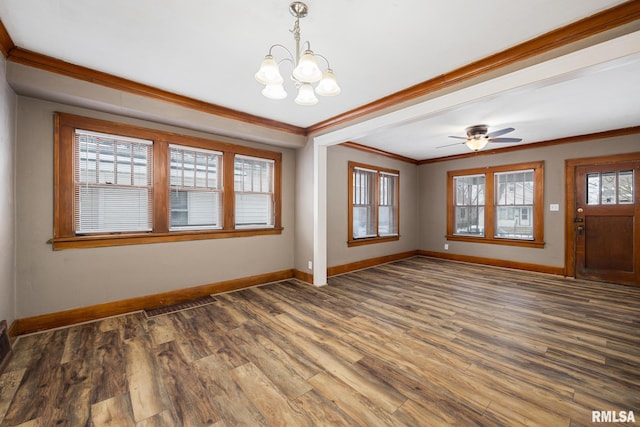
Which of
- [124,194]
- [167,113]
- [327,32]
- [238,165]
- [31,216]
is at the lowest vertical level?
[31,216]

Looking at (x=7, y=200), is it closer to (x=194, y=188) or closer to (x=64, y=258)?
(x=64, y=258)

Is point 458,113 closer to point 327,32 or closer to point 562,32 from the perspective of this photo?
point 562,32

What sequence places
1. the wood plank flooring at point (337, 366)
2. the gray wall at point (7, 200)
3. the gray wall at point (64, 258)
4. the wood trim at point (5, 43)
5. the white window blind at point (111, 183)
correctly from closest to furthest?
1. the wood plank flooring at point (337, 366)
2. the wood trim at point (5, 43)
3. the gray wall at point (7, 200)
4. the gray wall at point (64, 258)
5. the white window blind at point (111, 183)

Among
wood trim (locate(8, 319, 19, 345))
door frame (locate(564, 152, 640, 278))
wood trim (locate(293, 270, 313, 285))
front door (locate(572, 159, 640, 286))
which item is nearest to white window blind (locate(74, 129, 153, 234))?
wood trim (locate(8, 319, 19, 345))

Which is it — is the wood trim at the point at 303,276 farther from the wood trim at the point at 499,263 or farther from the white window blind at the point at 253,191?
the wood trim at the point at 499,263

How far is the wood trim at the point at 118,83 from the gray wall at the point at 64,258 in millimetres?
Answer: 437

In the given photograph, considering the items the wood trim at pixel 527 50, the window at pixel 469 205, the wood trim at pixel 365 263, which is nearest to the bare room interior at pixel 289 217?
the wood trim at pixel 527 50

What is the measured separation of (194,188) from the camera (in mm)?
3783

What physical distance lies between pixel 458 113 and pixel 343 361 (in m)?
3.42

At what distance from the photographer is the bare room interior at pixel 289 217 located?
1817 mm

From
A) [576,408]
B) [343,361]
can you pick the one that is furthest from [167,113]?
[576,408]

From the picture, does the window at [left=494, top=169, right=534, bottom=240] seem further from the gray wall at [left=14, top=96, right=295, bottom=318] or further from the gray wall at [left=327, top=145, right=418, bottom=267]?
the gray wall at [left=14, top=96, right=295, bottom=318]

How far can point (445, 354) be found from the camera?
2.30 m

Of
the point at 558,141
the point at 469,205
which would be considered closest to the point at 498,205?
the point at 469,205
